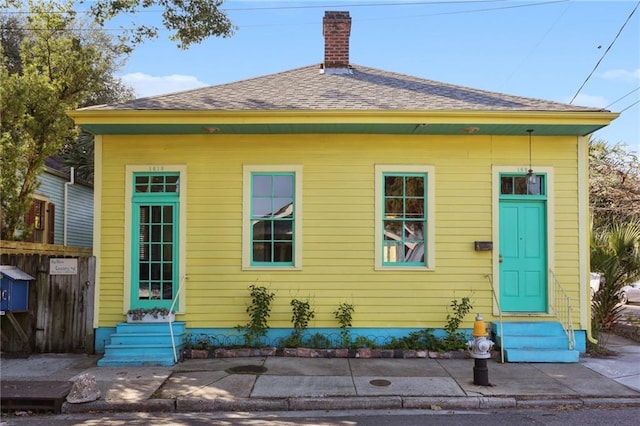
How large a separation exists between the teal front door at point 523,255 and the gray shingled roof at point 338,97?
1.77m

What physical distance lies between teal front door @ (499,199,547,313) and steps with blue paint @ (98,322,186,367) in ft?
18.3

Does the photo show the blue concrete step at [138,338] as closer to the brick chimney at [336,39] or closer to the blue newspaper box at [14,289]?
the blue newspaper box at [14,289]

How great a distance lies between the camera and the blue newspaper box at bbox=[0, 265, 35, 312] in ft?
26.1

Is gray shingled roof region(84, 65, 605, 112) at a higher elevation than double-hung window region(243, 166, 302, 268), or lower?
higher

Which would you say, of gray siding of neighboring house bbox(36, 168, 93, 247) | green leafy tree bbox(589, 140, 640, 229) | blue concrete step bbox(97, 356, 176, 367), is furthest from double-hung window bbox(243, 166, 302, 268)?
green leafy tree bbox(589, 140, 640, 229)

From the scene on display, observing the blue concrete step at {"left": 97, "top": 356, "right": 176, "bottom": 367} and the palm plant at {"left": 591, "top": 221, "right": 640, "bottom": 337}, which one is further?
the palm plant at {"left": 591, "top": 221, "right": 640, "bottom": 337}

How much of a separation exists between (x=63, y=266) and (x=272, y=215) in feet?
12.2

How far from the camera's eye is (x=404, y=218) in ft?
28.9

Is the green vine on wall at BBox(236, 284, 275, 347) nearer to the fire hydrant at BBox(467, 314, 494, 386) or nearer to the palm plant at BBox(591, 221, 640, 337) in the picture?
the fire hydrant at BBox(467, 314, 494, 386)

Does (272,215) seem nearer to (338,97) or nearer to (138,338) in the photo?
(338,97)

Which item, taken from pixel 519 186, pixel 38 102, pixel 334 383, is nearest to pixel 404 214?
pixel 519 186

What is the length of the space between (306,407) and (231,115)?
4703 mm

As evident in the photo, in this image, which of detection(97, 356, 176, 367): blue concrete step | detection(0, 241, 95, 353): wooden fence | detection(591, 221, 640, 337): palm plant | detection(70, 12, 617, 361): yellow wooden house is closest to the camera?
detection(97, 356, 176, 367): blue concrete step

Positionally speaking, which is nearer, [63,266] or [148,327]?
[148,327]
